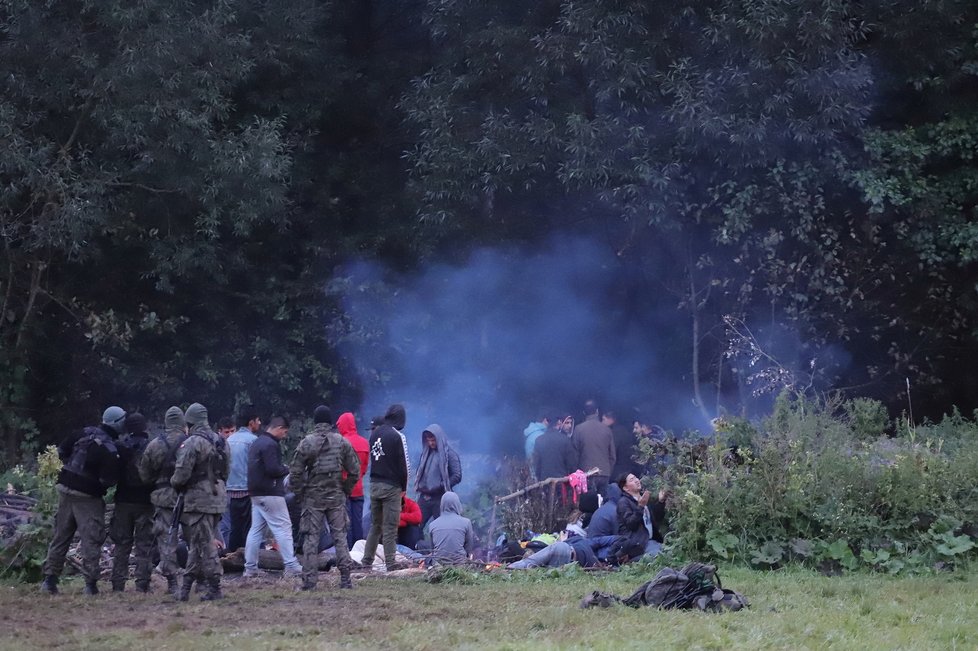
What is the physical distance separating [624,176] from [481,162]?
2.49 meters

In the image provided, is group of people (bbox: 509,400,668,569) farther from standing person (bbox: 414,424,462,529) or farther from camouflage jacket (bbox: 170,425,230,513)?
camouflage jacket (bbox: 170,425,230,513)

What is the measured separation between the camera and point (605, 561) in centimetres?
1316

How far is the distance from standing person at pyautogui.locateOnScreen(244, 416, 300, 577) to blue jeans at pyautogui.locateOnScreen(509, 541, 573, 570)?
2558mm

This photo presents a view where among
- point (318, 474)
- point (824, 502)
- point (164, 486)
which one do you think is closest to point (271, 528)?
point (318, 474)

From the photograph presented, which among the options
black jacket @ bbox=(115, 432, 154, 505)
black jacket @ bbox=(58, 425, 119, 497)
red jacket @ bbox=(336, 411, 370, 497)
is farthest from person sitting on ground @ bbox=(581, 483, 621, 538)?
black jacket @ bbox=(58, 425, 119, 497)

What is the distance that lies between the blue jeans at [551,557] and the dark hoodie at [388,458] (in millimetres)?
1646

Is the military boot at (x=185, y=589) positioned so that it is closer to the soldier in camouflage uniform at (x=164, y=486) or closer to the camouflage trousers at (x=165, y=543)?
the soldier in camouflage uniform at (x=164, y=486)

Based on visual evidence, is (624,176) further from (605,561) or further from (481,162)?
(605,561)

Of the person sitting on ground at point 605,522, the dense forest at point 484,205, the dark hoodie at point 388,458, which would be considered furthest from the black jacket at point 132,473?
the dense forest at point 484,205

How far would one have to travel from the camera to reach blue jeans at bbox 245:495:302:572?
41.4 ft

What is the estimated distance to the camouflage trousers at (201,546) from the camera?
1070cm

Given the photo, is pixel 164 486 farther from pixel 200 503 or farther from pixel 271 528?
pixel 271 528

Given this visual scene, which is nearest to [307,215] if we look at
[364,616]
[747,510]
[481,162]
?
[481,162]

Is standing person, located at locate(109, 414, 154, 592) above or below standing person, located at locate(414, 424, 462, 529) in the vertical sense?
below
